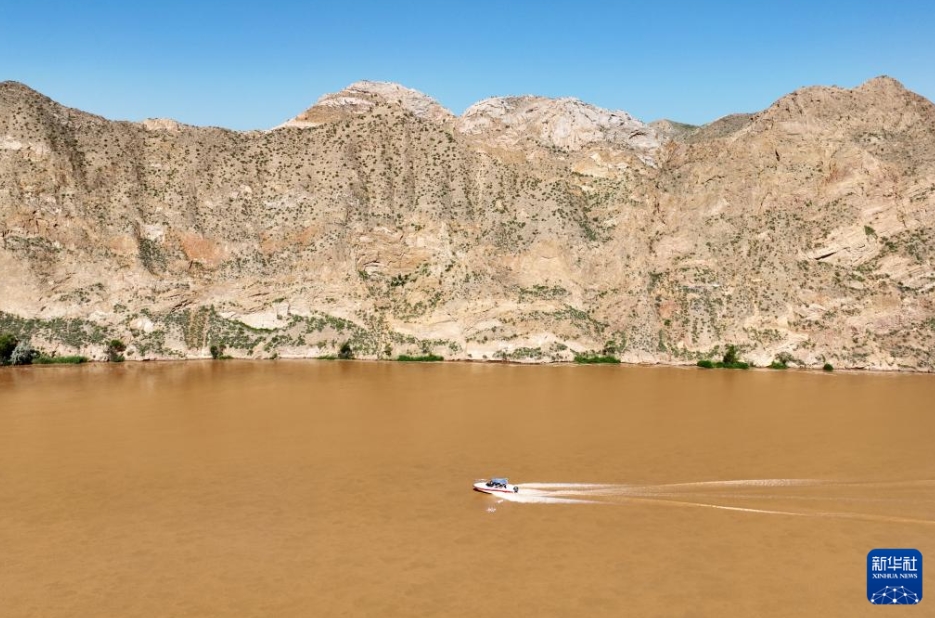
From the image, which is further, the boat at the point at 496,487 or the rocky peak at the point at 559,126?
the rocky peak at the point at 559,126

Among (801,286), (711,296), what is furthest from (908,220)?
(711,296)

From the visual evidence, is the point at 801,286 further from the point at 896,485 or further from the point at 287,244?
the point at 287,244

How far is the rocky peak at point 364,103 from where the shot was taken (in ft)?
309

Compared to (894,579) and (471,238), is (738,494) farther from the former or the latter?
(471,238)

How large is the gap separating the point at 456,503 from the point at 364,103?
88.0 metres

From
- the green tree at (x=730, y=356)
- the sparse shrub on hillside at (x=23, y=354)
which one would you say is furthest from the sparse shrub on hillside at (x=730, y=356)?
the sparse shrub on hillside at (x=23, y=354)

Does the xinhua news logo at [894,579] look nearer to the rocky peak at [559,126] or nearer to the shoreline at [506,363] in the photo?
the shoreline at [506,363]

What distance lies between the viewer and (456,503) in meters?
26.4

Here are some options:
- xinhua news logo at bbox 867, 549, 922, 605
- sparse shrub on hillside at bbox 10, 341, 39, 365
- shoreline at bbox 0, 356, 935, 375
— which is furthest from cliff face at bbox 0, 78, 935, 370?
xinhua news logo at bbox 867, 549, 922, 605

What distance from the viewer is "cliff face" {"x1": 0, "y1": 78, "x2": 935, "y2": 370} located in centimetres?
6606

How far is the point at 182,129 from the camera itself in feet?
281

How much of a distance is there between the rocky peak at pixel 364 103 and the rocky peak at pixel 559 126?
938 cm

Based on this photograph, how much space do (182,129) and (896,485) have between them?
8427cm

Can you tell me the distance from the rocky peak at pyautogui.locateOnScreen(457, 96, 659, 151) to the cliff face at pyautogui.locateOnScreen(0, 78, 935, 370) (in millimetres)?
5373
